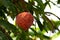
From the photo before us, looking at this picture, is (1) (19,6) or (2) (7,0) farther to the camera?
(1) (19,6)

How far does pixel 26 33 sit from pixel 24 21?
92mm

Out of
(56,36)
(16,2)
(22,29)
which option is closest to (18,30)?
(22,29)

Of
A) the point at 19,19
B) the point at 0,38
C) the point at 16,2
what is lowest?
the point at 0,38

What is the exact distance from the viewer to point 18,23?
2.06 feet

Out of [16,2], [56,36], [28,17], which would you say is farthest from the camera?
[56,36]

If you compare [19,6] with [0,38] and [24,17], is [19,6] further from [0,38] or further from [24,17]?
[0,38]

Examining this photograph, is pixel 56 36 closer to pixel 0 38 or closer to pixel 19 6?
pixel 19 6

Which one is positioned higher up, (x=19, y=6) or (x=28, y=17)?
(x=19, y=6)

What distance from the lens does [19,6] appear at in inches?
32.9

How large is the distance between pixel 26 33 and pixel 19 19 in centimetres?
7

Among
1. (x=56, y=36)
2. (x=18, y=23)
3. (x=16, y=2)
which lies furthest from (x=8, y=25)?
(x=56, y=36)

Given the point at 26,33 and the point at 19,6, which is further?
the point at 19,6

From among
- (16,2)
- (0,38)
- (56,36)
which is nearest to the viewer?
(0,38)

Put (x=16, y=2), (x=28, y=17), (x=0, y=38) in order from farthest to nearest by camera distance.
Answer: (x=16, y=2)
(x=28, y=17)
(x=0, y=38)
